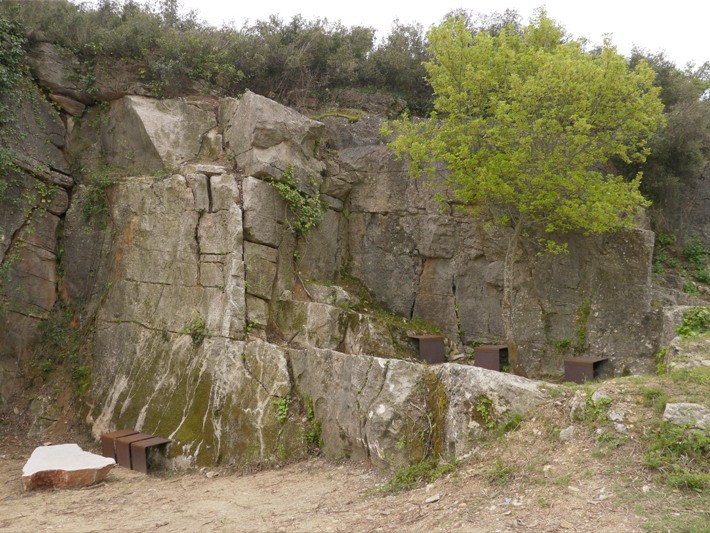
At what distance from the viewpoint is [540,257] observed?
13.1m

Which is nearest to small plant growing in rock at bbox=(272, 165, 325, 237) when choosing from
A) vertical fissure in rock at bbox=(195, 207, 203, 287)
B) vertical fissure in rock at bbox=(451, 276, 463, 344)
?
vertical fissure in rock at bbox=(195, 207, 203, 287)

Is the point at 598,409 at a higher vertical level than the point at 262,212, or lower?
lower

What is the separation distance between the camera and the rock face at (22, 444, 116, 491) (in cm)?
914

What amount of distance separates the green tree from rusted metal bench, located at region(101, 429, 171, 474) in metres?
7.24

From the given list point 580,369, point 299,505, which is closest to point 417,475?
point 299,505

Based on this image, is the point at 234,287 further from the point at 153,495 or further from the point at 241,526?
the point at 241,526

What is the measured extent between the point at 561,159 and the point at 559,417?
18.2ft

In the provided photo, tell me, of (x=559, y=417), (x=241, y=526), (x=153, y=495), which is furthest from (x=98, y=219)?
(x=559, y=417)

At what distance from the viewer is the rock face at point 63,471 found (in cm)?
914

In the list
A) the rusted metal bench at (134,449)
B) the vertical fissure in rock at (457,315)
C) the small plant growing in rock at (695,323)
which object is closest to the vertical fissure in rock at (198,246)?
the rusted metal bench at (134,449)

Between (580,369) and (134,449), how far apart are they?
8498mm

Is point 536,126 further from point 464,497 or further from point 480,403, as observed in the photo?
point 464,497

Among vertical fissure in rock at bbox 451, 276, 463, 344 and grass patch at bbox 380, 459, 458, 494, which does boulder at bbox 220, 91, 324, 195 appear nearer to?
vertical fissure in rock at bbox 451, 276, 463, 344

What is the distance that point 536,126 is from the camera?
1048 centimetres
